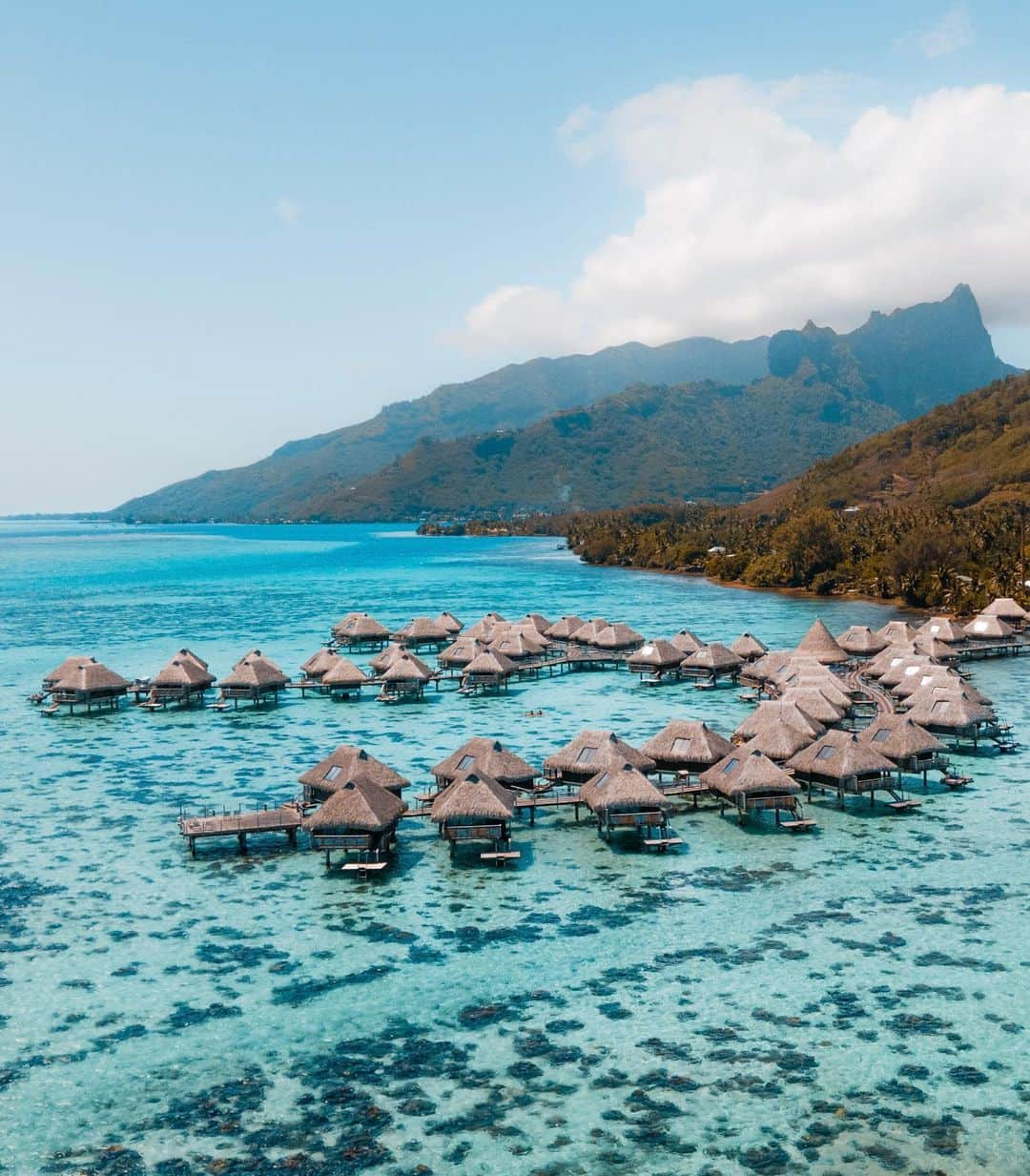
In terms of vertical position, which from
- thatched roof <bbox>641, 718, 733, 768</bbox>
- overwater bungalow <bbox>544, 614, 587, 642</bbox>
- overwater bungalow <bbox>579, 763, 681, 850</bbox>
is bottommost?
overwater bungalow <bbox>579, 763, 681, 850</bbox>

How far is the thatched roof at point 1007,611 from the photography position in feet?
240

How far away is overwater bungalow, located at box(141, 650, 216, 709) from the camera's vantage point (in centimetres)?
5625

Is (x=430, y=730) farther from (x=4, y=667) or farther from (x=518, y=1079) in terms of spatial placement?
(x=4, y=667)

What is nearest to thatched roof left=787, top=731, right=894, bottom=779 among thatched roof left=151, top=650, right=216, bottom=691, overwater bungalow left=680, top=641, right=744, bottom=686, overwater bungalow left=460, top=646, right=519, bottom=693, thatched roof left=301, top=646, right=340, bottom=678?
overwater bungalow left=680, top=641, right=744, bottom=686

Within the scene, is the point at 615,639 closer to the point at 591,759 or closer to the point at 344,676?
the point at 344,676

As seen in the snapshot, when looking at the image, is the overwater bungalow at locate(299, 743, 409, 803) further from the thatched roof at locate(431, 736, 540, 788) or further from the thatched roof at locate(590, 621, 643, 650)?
the thatched roof at locate(590, 621, 643, 650)

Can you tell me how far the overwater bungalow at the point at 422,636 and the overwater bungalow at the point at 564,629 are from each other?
283 inches

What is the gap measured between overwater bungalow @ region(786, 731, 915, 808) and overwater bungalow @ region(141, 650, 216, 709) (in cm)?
3341

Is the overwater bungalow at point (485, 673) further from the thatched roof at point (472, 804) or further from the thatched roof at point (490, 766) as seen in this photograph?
the thatched roof at point (472, 804)

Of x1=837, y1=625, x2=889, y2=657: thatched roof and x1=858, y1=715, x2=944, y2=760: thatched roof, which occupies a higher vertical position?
x1=837, y1=625, x2=889, y2=657: thatched roof

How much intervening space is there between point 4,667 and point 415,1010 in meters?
60.3

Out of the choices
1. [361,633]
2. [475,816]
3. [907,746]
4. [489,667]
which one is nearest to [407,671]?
[489,667]

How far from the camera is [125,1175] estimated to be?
17562 mm

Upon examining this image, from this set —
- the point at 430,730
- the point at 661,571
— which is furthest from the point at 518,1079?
the point at 661,571
